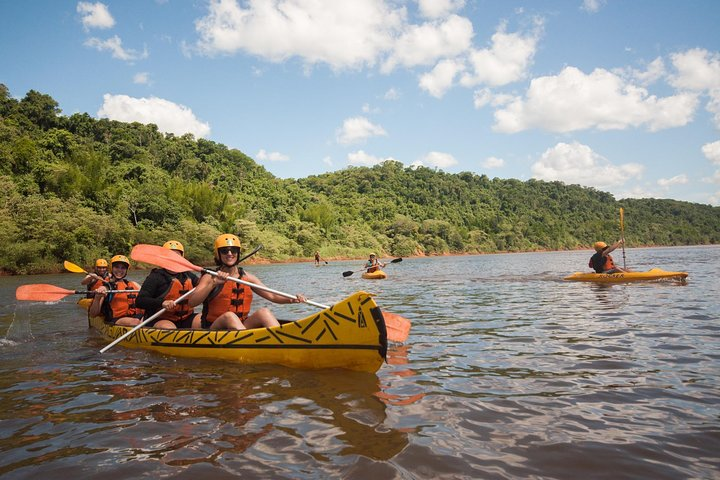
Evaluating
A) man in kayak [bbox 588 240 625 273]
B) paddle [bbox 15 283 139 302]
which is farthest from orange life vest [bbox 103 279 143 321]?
man in kayak [bbox 588 240 625 273]

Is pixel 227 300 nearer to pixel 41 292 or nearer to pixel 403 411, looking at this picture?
pixel 403 411

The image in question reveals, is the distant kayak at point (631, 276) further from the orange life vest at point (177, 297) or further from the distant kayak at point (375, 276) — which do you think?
the orange life vest at point (177, 297)

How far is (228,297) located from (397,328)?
8.06 ft

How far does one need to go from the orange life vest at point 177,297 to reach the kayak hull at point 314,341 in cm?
82

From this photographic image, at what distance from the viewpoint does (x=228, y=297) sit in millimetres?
6367

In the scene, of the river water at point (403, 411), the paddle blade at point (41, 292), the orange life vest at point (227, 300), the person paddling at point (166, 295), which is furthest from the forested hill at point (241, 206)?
the river water at point (403, 411)

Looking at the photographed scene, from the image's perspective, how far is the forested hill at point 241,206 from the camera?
136ft

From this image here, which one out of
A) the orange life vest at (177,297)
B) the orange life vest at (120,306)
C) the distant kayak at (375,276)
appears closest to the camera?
the orange life vest at (177,297)

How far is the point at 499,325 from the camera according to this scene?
7.90 metres

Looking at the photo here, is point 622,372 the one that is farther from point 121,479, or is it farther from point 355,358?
point 121,479

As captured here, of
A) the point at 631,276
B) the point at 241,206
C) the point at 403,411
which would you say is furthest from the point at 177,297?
the point at 241,206

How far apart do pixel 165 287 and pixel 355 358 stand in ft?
12.4

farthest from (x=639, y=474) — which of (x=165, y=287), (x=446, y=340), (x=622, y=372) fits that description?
(x=165, y=287)

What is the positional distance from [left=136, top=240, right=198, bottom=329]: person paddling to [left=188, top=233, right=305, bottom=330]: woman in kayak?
607mm
